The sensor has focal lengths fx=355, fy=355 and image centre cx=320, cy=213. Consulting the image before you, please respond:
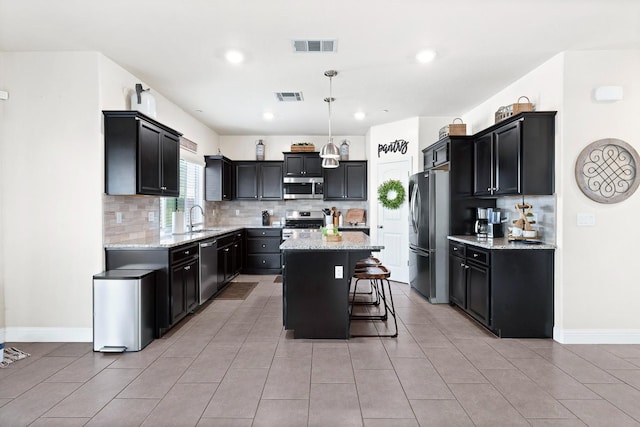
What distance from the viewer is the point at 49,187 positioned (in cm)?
347

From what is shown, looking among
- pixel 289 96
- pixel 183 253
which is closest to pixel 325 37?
pixel 289 96

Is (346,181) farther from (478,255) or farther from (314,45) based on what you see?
(314,45)

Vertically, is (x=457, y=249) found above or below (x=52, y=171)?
below

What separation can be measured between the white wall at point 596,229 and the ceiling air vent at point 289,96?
9.75 feet

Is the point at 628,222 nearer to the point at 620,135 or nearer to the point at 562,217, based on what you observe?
the point at 562,217

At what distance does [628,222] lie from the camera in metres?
3.41

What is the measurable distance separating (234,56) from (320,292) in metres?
2.49

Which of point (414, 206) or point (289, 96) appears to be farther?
point (414, 206)

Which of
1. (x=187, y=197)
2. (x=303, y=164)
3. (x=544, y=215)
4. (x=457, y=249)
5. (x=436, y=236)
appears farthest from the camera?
(x=303, y=164)

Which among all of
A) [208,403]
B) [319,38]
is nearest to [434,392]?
[208,403]

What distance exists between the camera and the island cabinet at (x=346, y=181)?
7.09 metres

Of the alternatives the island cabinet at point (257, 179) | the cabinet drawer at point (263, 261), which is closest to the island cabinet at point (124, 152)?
the cabinet drawer at point (263, 261)

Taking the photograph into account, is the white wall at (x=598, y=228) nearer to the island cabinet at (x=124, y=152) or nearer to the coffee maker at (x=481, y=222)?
the coffee maker at (x=481, y=222)

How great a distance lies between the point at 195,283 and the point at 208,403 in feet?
Answer: 7.19
